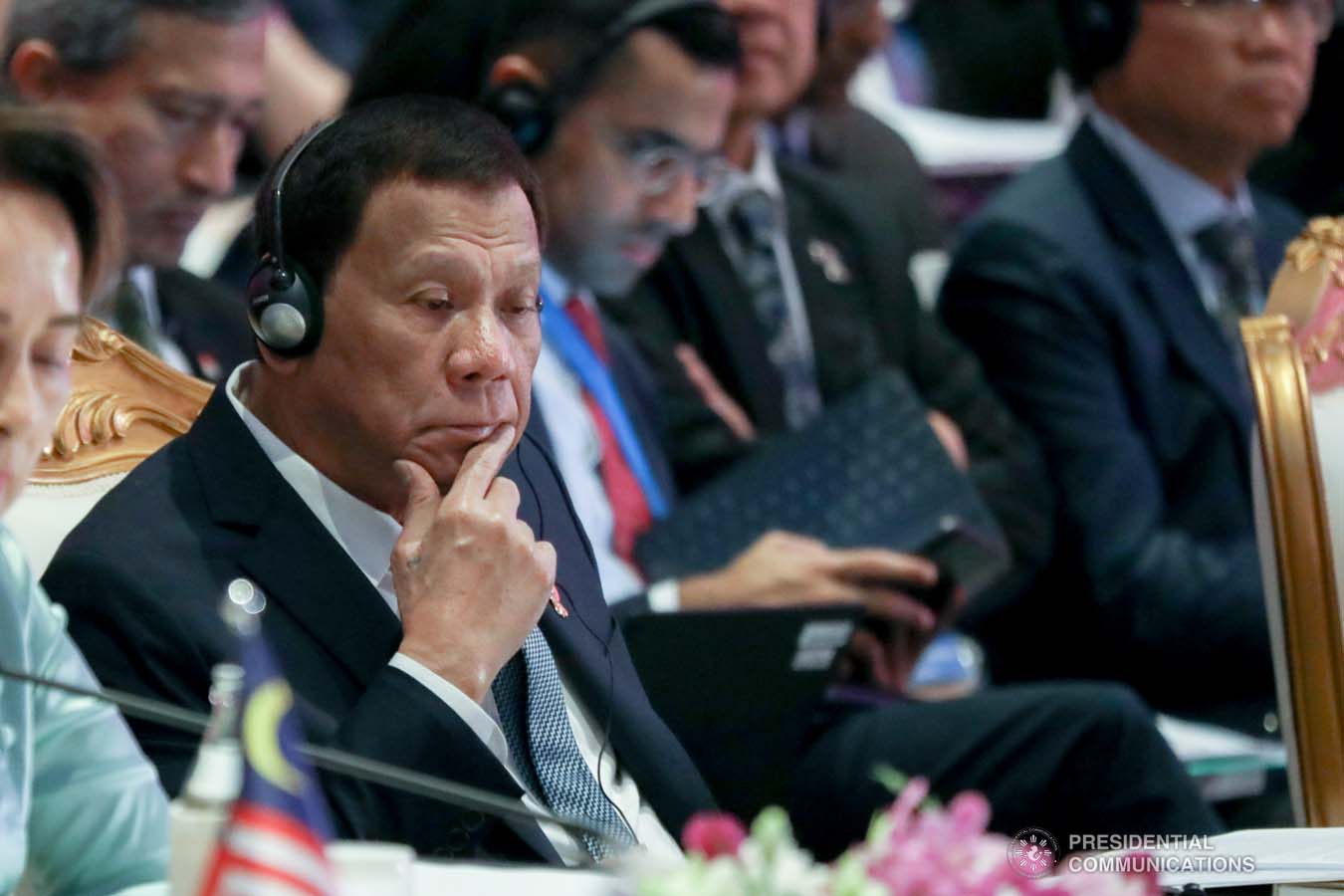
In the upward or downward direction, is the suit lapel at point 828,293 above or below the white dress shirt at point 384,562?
below

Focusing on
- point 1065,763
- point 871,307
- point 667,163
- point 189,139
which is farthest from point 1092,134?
point 189,139

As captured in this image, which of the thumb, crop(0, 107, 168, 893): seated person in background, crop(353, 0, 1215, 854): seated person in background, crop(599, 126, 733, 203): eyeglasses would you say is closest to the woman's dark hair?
crop(0, 107, 168, 893): seated person in background

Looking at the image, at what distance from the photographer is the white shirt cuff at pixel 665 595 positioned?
2781mm

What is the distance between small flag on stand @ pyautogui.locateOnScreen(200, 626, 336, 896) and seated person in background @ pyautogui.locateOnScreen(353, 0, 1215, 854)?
147 centimetres

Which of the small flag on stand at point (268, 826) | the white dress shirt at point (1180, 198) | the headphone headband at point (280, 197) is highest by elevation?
the small flag on stand at point (268, 826)

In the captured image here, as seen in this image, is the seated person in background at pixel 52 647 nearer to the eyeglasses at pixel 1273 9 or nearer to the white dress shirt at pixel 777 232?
the white dress shirt at pixel 777 232

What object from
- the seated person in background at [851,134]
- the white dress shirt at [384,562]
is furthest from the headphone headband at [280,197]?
the seated person in background at [851,134]

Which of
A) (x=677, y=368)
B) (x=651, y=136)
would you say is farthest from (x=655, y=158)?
(x=677, y=368)

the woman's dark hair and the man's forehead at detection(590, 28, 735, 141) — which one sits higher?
the woman's dark hair

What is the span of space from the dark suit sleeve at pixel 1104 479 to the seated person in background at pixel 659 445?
0.39 metres

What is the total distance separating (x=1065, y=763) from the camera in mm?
2809

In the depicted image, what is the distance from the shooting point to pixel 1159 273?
3449mm

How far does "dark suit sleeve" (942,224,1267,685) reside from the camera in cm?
319

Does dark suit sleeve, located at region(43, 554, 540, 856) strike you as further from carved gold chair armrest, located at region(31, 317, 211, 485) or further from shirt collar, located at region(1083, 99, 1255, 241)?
shirt collar, located at region(1083, 99, 1255, 241)
